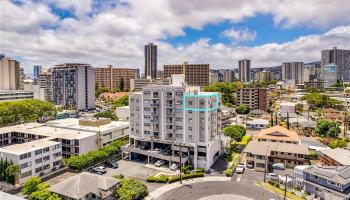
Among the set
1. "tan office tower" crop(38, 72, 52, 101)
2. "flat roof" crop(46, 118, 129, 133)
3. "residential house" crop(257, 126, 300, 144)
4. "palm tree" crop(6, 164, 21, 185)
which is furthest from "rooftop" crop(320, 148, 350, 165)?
"tan office tower" crop(38, 72, 52, 101)

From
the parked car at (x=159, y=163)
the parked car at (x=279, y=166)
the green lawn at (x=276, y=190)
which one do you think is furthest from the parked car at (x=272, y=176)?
the parked car at (x=159, y=163)

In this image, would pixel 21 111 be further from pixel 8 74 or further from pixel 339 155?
pixel 339 155

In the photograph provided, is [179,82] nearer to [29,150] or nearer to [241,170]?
[241,170]

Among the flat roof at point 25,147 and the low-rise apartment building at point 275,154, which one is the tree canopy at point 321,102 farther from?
the flat roof at point 25,147

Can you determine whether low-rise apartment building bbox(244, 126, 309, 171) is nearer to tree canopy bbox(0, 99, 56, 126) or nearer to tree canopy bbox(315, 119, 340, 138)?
tree canopy bbox(315, 119, 340, 138)

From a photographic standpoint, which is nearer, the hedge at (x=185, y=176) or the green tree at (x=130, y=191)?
the green tree at (x=130, y=191)

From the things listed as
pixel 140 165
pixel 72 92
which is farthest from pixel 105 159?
pixel 72 92
